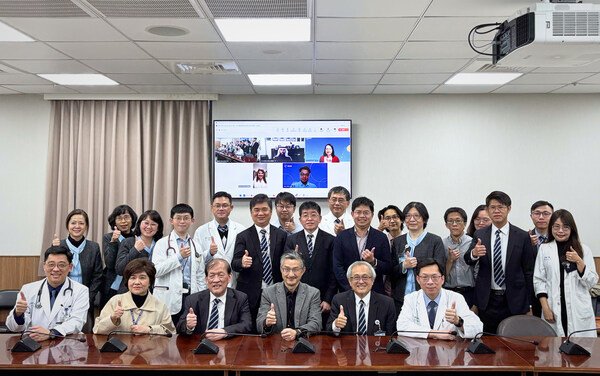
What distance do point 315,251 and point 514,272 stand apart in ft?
5.16

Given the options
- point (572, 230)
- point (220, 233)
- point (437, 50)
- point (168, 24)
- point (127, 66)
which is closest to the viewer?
point (572, 230)

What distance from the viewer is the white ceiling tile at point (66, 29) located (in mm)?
4184

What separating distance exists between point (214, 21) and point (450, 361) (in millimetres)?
2904

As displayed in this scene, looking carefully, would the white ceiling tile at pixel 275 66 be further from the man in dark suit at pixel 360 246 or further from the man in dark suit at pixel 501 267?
the man in dark suit at pixel 501 267

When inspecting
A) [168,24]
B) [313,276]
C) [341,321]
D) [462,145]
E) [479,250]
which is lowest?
[341,321]

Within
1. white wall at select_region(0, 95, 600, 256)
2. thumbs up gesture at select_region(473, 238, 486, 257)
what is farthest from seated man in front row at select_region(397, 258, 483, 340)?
white wall at select_region(0, 95, 600, 256)

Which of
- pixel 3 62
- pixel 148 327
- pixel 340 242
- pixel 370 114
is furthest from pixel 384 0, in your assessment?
pixel 3 62

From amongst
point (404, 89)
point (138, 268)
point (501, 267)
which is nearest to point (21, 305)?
point (138, 268)

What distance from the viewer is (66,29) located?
4391 millimetres

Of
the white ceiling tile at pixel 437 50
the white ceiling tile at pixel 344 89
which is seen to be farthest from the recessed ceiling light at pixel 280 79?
the white ceiling tile at pixel 437 50

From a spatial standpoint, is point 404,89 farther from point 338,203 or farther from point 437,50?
Result: point 338,203

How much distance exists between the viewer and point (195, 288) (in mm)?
4414

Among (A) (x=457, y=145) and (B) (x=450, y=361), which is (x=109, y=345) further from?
(A) (x=457, y=145)

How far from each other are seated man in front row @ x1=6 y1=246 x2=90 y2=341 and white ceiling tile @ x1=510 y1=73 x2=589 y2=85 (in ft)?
16.1
